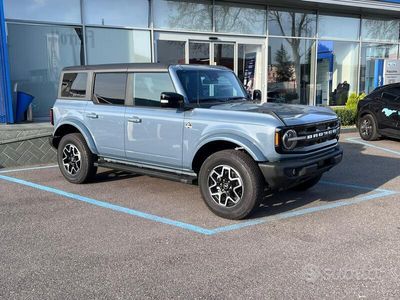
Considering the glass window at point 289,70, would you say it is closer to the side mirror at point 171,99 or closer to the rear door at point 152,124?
the rear door at point 152,124

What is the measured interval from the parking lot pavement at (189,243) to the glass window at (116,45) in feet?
20.8

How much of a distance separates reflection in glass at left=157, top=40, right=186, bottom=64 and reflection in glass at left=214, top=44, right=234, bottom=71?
4.03 ft

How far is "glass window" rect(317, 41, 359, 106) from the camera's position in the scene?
16.8 metres

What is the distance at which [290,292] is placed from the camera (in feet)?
11.1

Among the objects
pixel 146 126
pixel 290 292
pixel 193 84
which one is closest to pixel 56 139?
pixel 146 126

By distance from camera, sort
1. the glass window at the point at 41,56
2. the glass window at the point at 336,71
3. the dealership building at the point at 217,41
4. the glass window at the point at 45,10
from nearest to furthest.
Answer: the glass window at the point at 45,10
the glass window at the point at 41,56
the dealership building at the point at 217,41
the glass window at the point at 336,71

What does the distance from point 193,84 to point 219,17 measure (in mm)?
9121

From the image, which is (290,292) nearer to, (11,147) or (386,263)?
(386,263)

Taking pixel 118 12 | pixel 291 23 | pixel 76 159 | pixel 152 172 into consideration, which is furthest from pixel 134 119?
pixel 291 23

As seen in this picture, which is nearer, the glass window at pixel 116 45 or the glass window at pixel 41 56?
the glass window at pixel 41 56

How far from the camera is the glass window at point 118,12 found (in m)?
12.1

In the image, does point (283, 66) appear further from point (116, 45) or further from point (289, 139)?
point (289, 139)

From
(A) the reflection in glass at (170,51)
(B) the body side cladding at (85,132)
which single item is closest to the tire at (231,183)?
(B) the body side cladding at (85,132)

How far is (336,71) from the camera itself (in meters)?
17.2
